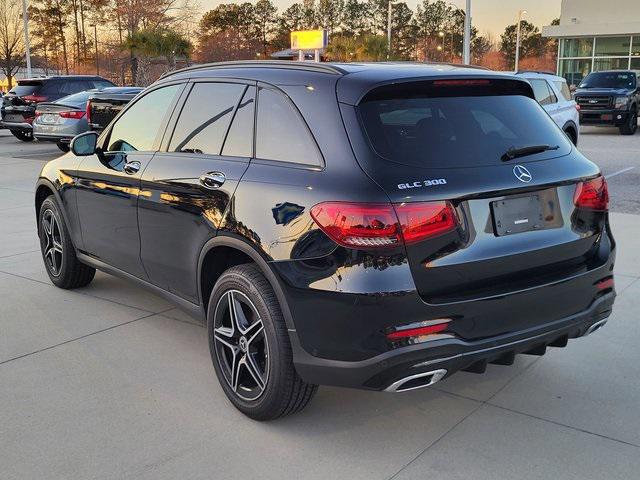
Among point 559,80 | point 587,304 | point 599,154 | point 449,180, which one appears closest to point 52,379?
point 449,180

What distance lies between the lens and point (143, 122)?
183 inches

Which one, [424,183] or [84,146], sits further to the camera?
[84,146]

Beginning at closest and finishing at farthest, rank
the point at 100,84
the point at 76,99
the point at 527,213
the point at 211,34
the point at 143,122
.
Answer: the point at 527,213 < the point at 143,122 < the point at 76,99 < the point at 100,84 < the point at 211,34

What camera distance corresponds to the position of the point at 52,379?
13.3 ft

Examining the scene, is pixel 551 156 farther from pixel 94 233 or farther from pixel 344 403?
pixel 94 233

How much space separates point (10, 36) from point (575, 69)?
4116cm

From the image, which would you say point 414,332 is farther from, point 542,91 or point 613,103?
point 613,103

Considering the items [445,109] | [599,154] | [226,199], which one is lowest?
[599,154]

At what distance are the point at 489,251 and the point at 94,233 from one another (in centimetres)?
302

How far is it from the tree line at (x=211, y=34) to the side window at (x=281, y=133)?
3610cm

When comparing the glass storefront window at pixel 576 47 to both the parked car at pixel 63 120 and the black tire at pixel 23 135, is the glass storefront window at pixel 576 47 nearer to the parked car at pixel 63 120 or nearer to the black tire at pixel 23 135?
the black tire at pixel 23 135

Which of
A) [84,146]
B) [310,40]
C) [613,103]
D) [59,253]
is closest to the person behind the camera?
[84,146]

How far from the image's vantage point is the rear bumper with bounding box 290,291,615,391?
2.90 metres

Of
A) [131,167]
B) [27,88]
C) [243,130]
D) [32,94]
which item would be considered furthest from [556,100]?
[27,88]
